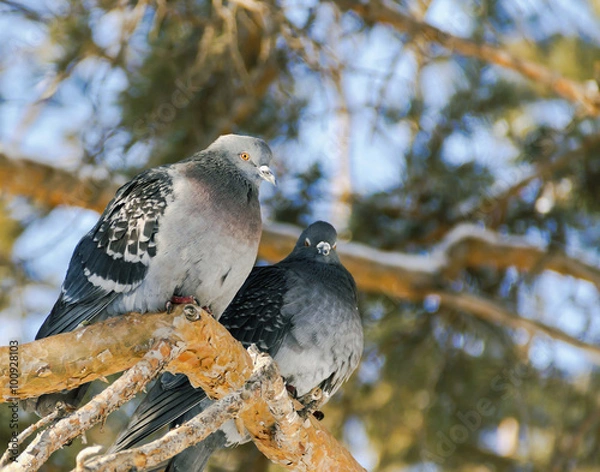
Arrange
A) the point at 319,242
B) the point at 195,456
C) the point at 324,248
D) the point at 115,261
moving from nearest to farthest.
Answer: the point at 115,261 < the point at 195,456 < the point at 324,248 < the point at 319,242

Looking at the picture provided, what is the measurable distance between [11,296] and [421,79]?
4.52 metres

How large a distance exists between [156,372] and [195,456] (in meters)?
1.56

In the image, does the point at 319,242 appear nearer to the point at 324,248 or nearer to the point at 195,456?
the point at 324,248

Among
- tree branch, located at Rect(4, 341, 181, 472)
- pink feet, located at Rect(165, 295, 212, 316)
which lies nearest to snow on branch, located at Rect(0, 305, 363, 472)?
tree branch, located at Rect(4, 341, 181, 472)

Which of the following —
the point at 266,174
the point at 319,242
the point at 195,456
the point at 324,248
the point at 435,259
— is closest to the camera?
the point at 266,174

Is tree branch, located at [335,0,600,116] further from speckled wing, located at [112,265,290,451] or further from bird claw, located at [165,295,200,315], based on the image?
bird claw, located at [165,295,200,315]

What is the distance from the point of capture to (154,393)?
15.2 feet

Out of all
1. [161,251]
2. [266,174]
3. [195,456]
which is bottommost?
[195,456]

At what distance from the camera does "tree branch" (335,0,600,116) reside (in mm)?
7285

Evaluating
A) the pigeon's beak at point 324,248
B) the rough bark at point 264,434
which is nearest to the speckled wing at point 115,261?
the rough bark at point 264,434

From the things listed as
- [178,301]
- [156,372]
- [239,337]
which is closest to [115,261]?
[178,301]

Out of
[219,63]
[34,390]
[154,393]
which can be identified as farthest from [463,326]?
[34,390]

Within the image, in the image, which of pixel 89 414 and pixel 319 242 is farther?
pixel 319 242

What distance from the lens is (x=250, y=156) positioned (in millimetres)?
4793
